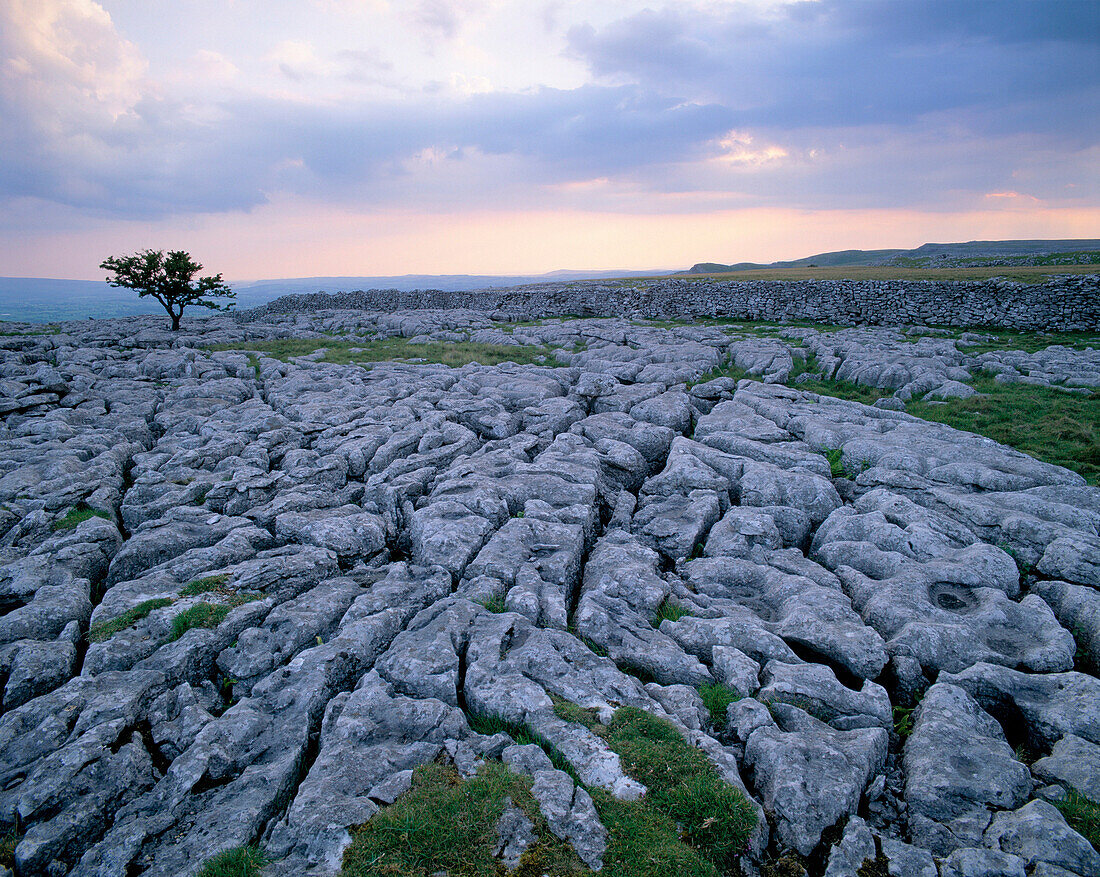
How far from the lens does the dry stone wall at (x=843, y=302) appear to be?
41.1 metres

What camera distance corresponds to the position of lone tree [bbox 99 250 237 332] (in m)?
48.3

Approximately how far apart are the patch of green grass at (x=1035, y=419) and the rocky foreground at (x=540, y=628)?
9.95ft

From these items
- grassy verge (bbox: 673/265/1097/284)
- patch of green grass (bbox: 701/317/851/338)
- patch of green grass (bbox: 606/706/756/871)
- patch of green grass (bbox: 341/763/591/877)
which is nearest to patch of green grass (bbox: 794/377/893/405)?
patch of green grass (bbox: 701/317/851/338)

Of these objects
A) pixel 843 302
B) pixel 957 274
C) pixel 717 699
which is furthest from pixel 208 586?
pixel 957 274

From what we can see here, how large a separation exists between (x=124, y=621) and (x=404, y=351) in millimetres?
31689

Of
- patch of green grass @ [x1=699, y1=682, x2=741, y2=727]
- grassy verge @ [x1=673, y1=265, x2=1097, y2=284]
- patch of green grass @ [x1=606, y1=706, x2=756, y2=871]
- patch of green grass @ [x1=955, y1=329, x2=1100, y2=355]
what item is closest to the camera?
patch of green grass @ [x1=606, y1=706, x2=756, y2=871]

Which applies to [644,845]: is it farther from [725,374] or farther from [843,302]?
[843,302]

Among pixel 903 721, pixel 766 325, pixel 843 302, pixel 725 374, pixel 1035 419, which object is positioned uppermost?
pixel 843 302

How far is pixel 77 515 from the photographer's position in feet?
46.6

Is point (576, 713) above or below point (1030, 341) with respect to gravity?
below

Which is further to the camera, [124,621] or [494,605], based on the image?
[494,605]

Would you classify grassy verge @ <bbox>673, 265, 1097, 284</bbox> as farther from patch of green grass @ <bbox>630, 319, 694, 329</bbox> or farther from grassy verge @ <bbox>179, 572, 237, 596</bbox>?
grassy verge @ <bbox>179, 572, 237, 596</bbox>

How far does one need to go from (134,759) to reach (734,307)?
189 ft

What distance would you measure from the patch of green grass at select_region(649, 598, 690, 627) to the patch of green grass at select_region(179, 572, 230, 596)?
9163 mm
